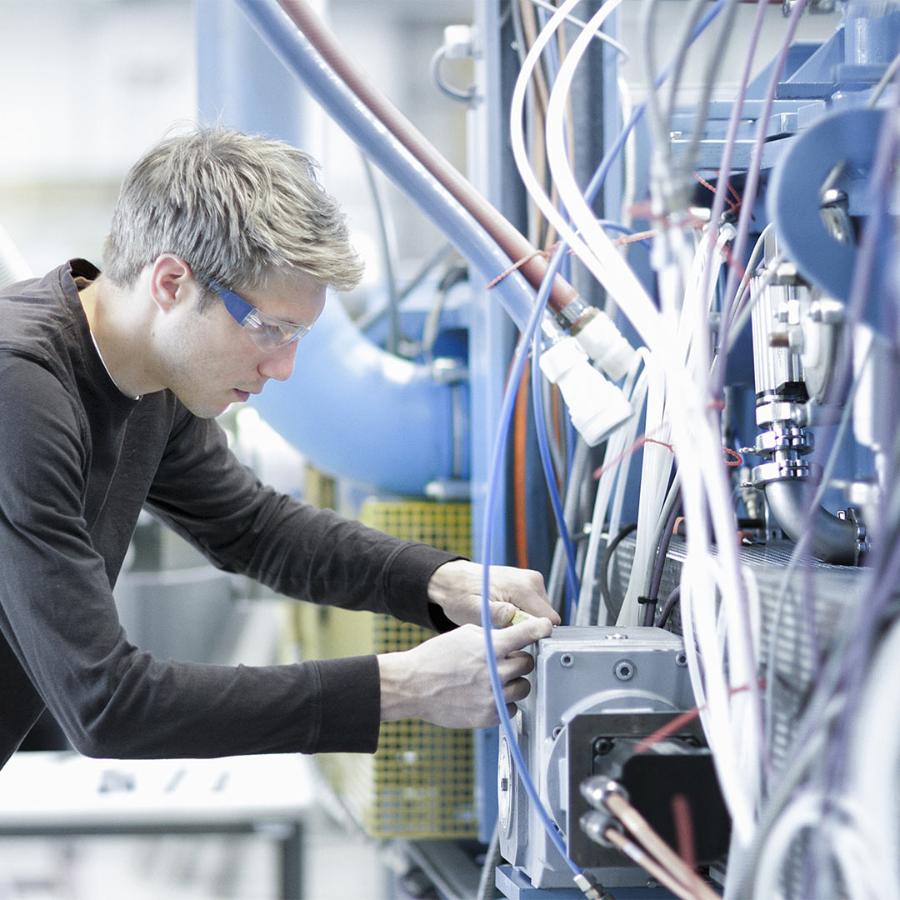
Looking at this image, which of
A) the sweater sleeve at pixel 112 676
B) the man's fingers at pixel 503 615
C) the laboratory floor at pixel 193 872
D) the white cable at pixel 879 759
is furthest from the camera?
the laboratory floor at pixel 193 872

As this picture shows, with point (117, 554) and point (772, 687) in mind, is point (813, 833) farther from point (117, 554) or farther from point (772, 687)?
point (117, 554)

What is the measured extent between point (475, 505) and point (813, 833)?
115cm

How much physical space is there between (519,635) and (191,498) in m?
0.64

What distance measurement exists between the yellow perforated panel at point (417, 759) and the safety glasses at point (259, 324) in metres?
0.66

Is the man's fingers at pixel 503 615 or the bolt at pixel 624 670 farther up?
the bolt at pixel 624 670

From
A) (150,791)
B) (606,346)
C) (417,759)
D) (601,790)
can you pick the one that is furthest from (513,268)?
(150,791)

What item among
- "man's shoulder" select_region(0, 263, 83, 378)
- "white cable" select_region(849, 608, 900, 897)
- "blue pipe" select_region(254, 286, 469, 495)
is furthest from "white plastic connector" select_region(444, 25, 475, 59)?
"white cable" select_region(849, 608, 900, 897)

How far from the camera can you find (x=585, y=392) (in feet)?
3.43

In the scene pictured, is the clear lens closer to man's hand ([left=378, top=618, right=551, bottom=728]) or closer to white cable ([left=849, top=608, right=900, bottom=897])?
man's hand ([left=378, top=618, right=551, bottom=728])

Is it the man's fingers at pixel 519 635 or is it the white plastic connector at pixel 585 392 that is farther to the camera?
the white plastic connector at pixel 585 392

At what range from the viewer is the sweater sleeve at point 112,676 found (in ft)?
3.19

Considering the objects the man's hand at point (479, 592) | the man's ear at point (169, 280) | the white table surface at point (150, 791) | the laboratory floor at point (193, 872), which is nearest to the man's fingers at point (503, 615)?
the man's hand at point (479, 592)

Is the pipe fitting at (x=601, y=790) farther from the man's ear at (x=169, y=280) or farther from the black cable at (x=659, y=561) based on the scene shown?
the man's ear at (x=169, y=280)

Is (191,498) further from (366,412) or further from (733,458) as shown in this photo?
(733,458)
